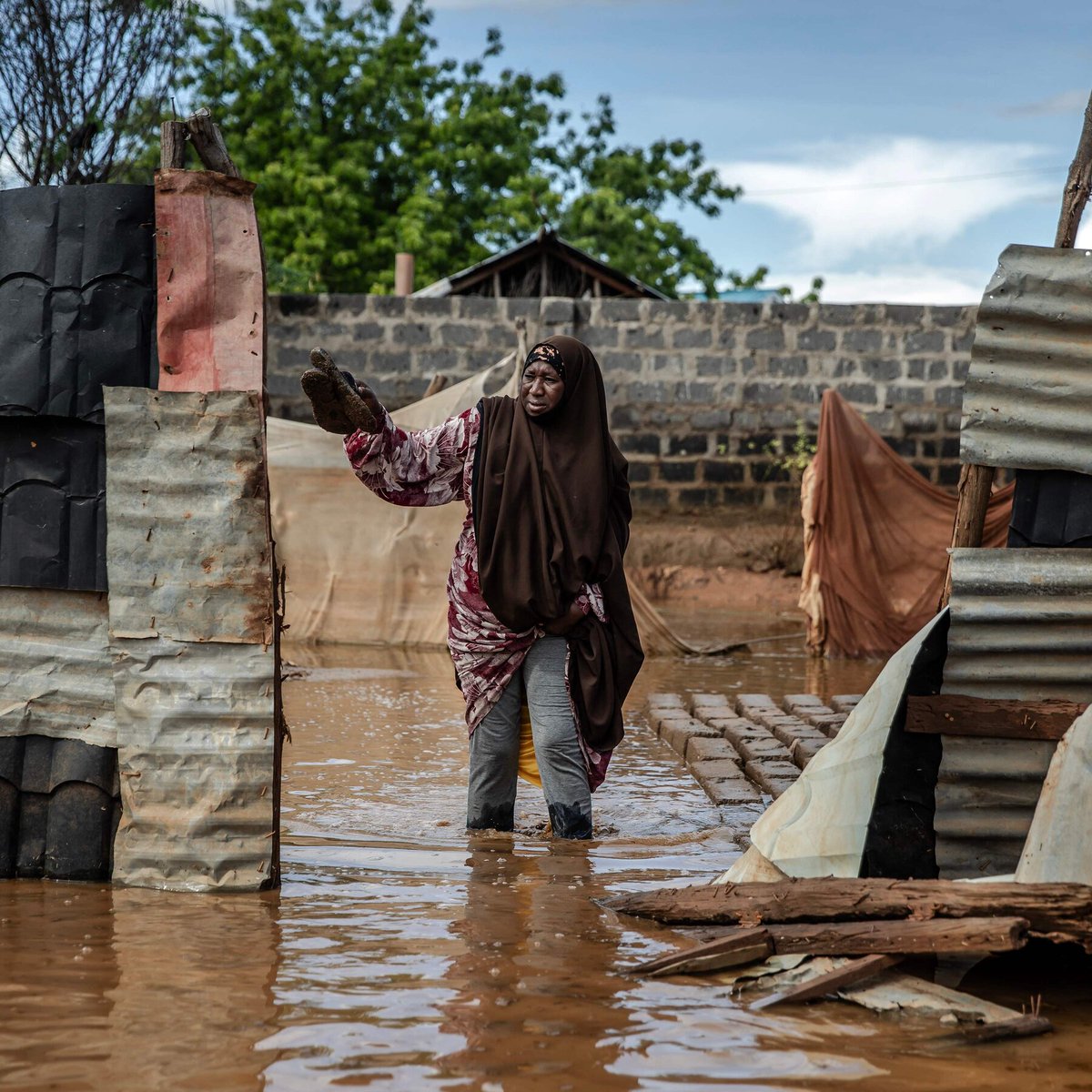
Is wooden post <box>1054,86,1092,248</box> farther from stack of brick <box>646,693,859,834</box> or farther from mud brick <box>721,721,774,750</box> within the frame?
mud brick <box>721,721,774,750</box>

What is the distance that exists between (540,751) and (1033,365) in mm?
1960

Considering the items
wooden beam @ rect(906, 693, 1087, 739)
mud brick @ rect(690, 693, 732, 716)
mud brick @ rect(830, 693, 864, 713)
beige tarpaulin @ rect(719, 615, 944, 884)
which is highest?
wooden beam @ rect(906, 693, 1087, 739)

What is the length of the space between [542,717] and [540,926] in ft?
3.94

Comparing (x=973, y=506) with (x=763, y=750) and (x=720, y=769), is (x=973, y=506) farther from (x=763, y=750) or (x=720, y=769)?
(x=763, y=750)

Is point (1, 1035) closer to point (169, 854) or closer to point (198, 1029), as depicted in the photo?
point (198, 1029)

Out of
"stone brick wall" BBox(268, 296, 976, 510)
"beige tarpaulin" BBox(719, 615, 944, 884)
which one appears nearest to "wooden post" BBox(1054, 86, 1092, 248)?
"beige tarpaulin" BBox(719, 615, 944, 884)

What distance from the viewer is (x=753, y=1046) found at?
2764mm

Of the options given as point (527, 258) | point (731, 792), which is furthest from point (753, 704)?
point (527, 258)

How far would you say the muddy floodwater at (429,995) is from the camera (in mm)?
2615

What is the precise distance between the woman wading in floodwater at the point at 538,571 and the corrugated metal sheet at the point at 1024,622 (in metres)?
1.37

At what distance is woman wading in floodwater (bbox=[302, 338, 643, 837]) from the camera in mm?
4613

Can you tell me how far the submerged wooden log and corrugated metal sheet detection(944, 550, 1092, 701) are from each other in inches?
24.5

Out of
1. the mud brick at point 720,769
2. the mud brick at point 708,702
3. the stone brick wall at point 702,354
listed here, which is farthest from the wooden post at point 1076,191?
the stone brick wall at point 702,354

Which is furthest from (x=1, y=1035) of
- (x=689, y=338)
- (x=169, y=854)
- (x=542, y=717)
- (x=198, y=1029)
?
(x=689, y=338)
